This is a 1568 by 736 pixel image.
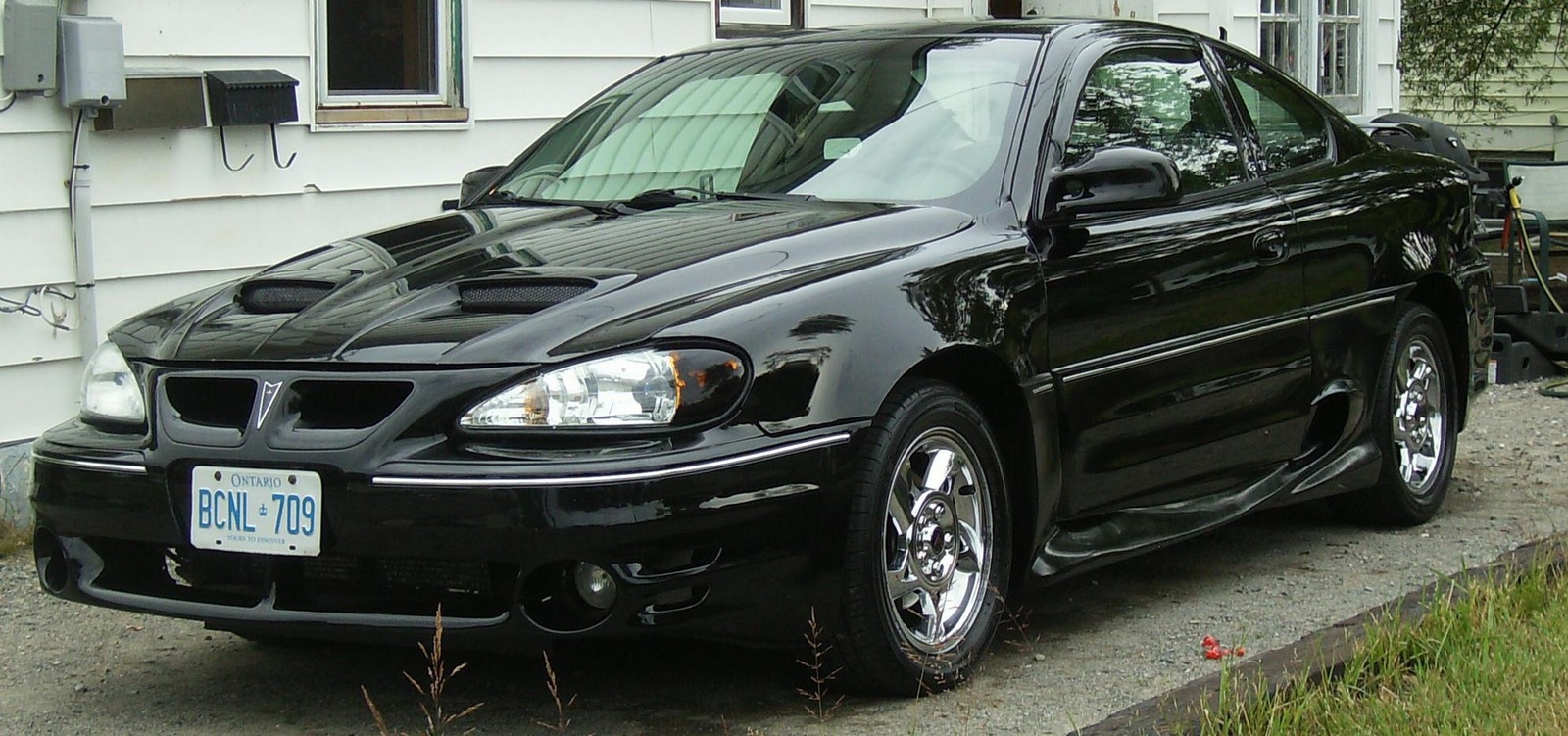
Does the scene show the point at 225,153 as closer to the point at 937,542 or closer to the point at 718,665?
the point at 718,665

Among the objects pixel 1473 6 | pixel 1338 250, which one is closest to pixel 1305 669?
pixel 1338 250

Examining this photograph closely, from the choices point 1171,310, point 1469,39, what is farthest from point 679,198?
point 1469,39

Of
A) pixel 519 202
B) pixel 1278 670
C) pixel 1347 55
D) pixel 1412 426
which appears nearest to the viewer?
pixel 1278 670

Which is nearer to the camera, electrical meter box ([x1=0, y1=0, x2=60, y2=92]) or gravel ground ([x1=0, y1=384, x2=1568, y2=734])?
gravel ground ([x1=0, y1=384, x2=1568, y2=734])

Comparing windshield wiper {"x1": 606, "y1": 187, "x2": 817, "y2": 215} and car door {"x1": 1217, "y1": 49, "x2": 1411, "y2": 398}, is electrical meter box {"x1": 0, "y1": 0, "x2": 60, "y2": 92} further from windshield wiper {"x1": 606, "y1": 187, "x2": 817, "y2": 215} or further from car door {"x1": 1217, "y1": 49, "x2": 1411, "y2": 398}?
car door {"x1": 1217, "y1": 49, "x2": 1411, "y2": 398}

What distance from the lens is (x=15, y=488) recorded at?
6.69m

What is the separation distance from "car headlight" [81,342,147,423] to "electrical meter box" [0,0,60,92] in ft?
8.23

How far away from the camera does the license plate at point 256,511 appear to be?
3.94m

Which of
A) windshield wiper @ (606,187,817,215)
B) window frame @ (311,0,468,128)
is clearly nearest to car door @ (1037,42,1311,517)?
windshield wiper @ (606,187,817,215)

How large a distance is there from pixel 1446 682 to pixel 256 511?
7.76 feet

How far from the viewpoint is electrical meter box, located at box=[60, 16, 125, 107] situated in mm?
6766

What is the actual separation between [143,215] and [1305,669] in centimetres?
468

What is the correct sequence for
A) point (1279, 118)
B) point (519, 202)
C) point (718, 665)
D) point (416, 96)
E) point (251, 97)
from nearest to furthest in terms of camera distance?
point (718, 665), point (519, 202), point (1279, 118), point (251, 97), point (416, 96)

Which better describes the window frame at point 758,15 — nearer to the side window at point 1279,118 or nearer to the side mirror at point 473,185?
the side window at point 1279,118
